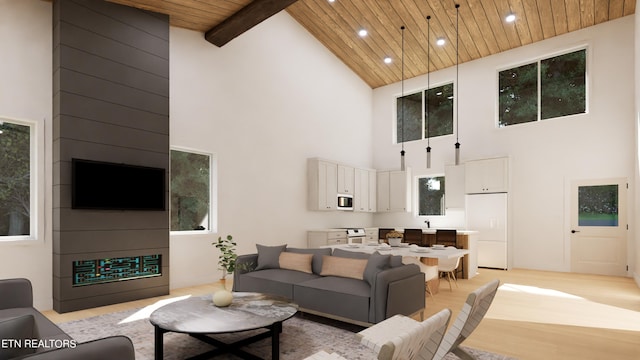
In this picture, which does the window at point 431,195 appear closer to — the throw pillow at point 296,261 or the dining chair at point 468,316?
the throw pillow at point 296,261

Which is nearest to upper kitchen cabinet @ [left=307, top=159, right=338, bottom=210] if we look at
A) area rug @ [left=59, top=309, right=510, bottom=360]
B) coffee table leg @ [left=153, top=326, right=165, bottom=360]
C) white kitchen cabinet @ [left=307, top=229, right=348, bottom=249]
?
white kitchen cabinet @ [left=307, top=229, right=348, bottom=249]

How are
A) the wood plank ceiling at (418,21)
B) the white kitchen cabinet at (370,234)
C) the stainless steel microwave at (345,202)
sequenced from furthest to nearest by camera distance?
the white kitchen cabinet at (370,234) < the stainless steel microwave at (345,202) < the wood plank ceiling at (418,21)

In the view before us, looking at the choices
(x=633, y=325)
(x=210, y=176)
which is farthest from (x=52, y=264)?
(x=633, y=325)

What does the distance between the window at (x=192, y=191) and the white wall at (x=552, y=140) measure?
5367 mm

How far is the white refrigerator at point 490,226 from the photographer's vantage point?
754 cm

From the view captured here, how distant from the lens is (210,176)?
634 centimetres

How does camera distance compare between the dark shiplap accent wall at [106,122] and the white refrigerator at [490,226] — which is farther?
the white refrigerator at [490,226]

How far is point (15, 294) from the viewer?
2.93 m

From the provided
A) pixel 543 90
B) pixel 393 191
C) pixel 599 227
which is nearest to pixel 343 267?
pixel 393 191

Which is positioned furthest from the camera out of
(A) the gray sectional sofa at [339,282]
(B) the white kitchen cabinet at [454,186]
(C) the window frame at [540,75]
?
(B) the white kitchen cabinet at [454,186]

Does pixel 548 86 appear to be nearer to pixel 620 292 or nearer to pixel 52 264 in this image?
pixel 620 292

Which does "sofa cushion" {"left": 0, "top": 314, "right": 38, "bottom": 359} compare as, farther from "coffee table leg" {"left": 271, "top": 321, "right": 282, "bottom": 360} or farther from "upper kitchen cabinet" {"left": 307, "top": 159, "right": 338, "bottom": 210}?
"upper kitchen cabinet" {"left": 307, "top": 159, "right": 338, "bottom": 210}

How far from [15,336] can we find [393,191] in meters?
8.53

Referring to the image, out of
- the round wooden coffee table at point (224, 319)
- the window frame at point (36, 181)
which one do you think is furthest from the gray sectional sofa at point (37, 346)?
the window frame at point (36, 181)
